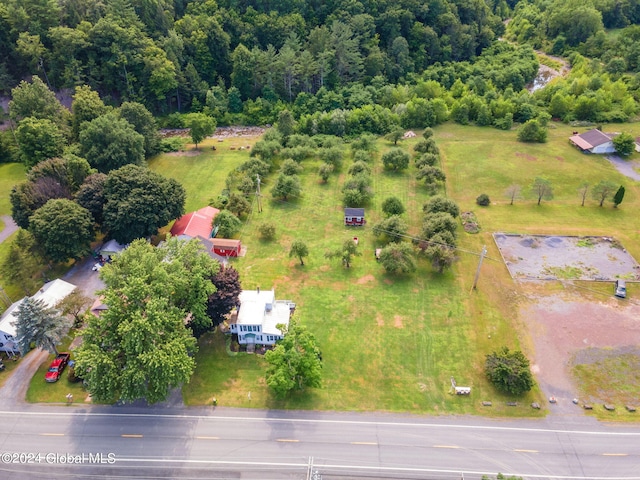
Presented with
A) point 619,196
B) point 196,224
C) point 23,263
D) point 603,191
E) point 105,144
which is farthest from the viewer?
point 105,144

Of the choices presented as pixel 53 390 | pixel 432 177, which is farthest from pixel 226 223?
pixel 432 177

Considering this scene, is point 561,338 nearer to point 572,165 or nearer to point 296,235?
point 296,235

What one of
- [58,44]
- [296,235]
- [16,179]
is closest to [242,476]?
[296,235]

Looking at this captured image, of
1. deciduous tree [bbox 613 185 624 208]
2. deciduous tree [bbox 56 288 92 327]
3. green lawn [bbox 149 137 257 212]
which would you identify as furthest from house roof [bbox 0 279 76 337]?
A: deciduous tree [bbox 613 185 624 208]

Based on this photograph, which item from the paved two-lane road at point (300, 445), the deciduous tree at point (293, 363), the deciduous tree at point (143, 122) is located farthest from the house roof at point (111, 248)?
the deciduous tree at point (293, 363)

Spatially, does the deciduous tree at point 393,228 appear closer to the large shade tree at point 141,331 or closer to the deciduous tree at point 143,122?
the large shade tree at point 141,331

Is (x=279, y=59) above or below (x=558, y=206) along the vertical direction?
above

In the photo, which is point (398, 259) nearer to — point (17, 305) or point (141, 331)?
point (141, 331)
